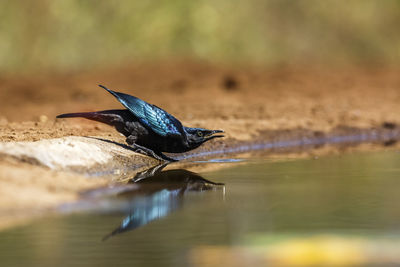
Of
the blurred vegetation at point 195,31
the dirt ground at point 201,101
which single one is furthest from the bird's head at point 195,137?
the blurred vegetation at point 195,31

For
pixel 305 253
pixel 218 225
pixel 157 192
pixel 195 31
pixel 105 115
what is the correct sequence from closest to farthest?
pixel 305 253, pixel 218 225, pixel 157 192, pixel 105 115, pixel 195 31

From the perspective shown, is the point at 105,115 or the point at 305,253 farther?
the point at 105,115

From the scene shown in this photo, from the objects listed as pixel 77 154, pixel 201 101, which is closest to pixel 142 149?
pixel 77 154

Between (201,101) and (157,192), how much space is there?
8428 mm

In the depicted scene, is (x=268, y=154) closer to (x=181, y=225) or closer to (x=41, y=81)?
(x=181, y=225)

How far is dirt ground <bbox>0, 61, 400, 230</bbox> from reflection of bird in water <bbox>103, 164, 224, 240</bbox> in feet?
1.52

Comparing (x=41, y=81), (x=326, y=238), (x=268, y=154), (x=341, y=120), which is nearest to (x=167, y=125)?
(x=268, y=154)

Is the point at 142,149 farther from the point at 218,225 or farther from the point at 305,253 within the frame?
the point at 305,253

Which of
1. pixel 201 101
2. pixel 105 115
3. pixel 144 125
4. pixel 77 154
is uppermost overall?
pixel 201 101

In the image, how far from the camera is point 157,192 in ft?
21.7

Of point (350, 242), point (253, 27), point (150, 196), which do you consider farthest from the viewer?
point (253, 27)

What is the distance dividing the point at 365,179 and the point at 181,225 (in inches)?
111

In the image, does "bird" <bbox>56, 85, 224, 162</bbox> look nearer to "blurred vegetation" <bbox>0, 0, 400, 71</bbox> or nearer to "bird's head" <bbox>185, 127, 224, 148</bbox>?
"bird's head" <bbox>185, 127, 224, 148</bbox>

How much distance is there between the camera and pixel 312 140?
35.2 feet
